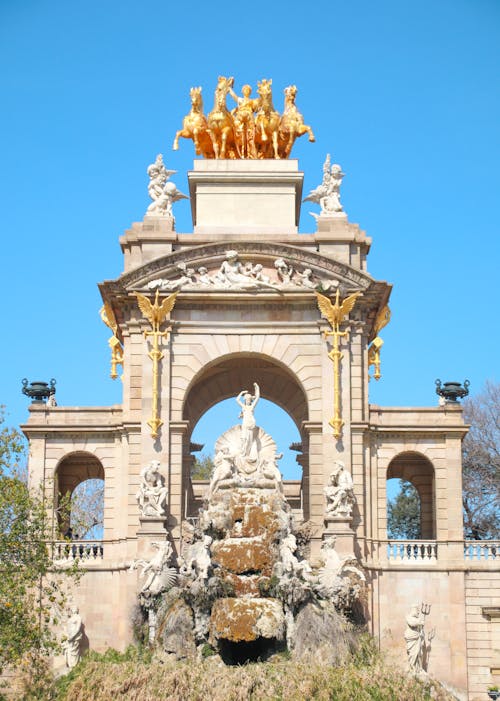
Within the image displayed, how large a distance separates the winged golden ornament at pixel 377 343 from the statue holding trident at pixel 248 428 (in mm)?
4682

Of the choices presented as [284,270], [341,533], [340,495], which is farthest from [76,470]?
[341,533]

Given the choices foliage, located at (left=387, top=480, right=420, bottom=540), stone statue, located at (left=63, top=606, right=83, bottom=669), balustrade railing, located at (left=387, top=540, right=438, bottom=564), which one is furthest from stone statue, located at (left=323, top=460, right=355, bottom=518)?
foliage, located at (left=387, top=480, right=420, bottom=540)

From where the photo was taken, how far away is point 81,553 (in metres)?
48.3

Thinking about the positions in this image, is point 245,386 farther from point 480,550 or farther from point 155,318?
point 480,550

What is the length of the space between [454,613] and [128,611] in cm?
1009

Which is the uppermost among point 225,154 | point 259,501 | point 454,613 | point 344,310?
point 225,154

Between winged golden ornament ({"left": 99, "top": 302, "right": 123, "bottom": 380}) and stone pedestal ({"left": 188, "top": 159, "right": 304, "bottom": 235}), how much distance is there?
13.9ft

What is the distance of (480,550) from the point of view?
46.0 meters

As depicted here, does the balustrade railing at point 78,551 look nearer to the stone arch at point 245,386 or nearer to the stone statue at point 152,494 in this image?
the stone statue at point 152,494

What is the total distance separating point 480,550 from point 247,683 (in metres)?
14.5

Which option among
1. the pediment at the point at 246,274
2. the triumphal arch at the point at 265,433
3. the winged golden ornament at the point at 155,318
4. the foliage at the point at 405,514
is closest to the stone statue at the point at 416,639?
the triumphal arch at the point at 265,433

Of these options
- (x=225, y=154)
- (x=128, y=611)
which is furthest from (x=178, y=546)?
(x=225, y=154)

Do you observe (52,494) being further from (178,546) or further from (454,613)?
(454,613)

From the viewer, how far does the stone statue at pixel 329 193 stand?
47.5 metres
